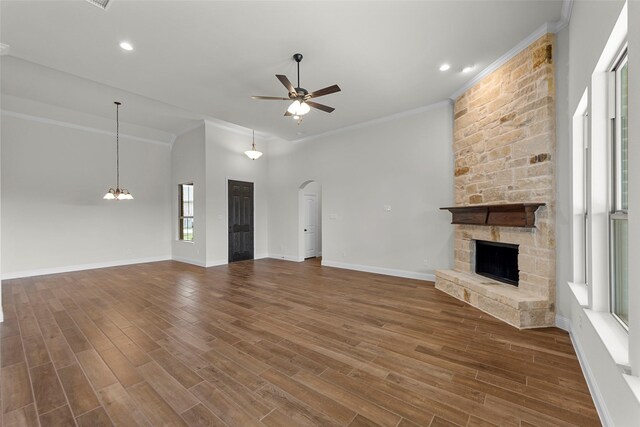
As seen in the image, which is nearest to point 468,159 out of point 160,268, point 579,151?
point 579,151

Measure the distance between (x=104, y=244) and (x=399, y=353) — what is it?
779 cm

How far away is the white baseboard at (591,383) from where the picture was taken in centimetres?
166

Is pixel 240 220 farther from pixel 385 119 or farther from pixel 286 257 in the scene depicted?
pixel 385 119

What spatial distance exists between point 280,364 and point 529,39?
15.6ft

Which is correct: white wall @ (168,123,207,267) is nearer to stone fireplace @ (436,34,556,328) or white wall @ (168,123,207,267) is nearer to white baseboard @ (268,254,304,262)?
white baseboard @ (268,254,304,262)

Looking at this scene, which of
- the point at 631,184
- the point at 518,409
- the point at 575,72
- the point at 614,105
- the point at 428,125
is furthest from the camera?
the point at 428,125

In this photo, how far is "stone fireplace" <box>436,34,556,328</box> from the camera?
3.13 m

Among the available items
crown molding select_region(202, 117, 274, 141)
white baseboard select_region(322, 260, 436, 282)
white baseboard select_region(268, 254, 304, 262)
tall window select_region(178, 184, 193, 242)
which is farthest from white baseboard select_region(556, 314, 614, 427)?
tall window select_region(178, 184, 193, 242)

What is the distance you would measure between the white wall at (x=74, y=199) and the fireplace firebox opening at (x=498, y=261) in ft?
27.0

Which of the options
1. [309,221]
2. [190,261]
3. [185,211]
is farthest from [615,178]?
[185,211]

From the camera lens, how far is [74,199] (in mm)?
6410

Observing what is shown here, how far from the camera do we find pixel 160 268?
6.68 metres

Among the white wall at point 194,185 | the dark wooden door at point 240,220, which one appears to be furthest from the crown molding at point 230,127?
the dark wooden door at point 240,220

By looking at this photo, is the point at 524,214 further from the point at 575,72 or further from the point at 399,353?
the point at 399,353
